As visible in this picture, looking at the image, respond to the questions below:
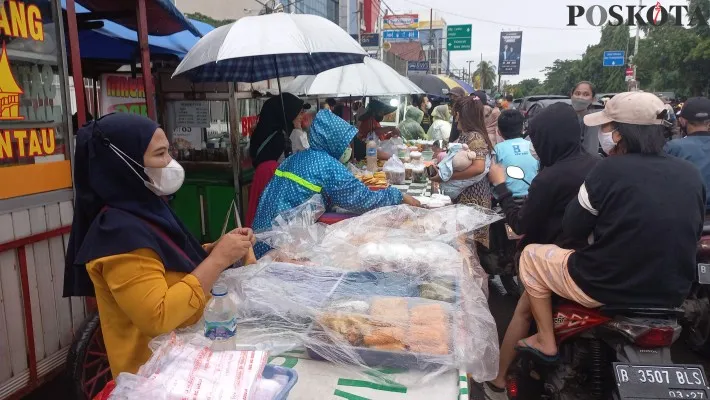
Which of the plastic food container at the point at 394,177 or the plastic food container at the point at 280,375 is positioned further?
the plastic food container at the point at 394,177

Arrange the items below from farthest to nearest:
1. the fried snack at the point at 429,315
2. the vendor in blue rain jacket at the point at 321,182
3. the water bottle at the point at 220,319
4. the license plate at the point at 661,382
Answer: the vendor in blue rain jacket at the point at 321,182, the license plate at the point at 661,382, the fried snack at the point at 429,315, the water bottle at the point at 220,319

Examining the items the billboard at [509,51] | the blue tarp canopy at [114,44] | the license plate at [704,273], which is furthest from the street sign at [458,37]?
the license plate at [704,273]

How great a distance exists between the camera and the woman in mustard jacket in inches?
62.6

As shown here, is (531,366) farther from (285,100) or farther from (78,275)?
(285,100)

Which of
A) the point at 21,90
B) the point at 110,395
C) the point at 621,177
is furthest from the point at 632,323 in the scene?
the point at 21,90

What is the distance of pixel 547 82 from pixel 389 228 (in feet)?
286

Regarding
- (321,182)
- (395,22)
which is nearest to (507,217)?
(321,182)

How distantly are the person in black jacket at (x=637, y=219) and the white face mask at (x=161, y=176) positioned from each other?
1.88 metres

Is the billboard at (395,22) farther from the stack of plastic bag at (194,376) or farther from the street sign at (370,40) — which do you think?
the stack of plastic bag at (194,376)

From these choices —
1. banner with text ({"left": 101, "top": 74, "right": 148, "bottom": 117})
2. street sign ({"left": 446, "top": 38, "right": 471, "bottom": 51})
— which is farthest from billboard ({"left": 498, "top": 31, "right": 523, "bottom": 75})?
banner with text ({"left": 101, "top": 74, "right": 148, "bottom": 117})

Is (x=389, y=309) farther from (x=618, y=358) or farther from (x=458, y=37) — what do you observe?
(x=458, y=37)

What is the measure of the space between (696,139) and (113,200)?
4422 mm

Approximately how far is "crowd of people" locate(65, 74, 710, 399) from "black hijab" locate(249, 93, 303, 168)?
1680mm

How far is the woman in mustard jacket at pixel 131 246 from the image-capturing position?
159 centimetres
